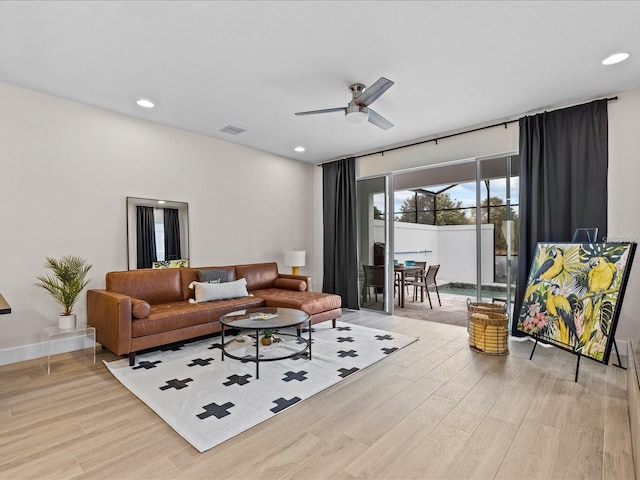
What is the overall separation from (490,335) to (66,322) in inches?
167

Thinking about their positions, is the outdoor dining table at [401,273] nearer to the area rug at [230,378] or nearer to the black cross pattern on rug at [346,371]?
the area rug at [230,378]

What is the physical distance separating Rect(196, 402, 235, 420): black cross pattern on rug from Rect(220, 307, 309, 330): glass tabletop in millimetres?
675

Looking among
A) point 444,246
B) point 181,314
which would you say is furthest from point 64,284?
point 444,246

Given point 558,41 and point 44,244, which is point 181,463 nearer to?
point 44,244

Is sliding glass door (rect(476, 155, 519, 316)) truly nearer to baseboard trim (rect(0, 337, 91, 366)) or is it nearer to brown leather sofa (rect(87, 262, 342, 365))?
brown leather sofa (rect(87, 262, 342, 365))

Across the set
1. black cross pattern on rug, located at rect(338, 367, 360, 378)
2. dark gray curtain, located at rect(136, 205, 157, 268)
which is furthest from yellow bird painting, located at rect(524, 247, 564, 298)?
dark gray curtain, located at rect(136, 205, 157, 268)

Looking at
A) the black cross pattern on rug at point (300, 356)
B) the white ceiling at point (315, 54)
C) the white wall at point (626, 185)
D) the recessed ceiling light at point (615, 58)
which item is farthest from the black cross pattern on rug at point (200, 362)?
the recessed ceiling light at point (615, 58)

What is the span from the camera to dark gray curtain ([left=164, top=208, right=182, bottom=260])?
172 inches

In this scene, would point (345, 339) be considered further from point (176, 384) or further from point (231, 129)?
point (231, 129)

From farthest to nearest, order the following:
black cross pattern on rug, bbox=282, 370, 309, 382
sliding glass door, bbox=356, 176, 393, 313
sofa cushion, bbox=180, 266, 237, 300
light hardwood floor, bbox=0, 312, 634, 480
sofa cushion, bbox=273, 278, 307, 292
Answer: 1. sliding glass door, bbox=356, 176, 393, 313
2. sofa cushion, bbox=273, 278, 307, 292
3. sofa cushion, bbox=180, 266, 237, 300
4. black cross pattern on rug, bbox=282, 370, 309, 382
5. light hardwood floor, bbox=0, 312, 634, 480

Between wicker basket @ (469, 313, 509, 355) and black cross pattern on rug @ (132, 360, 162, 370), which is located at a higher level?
wicker basket @ (469, 313, 509, 355)

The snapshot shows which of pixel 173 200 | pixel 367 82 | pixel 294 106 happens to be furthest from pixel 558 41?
pixel 173 200

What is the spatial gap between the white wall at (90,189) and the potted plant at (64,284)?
0.09m

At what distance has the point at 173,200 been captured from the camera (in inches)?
177
